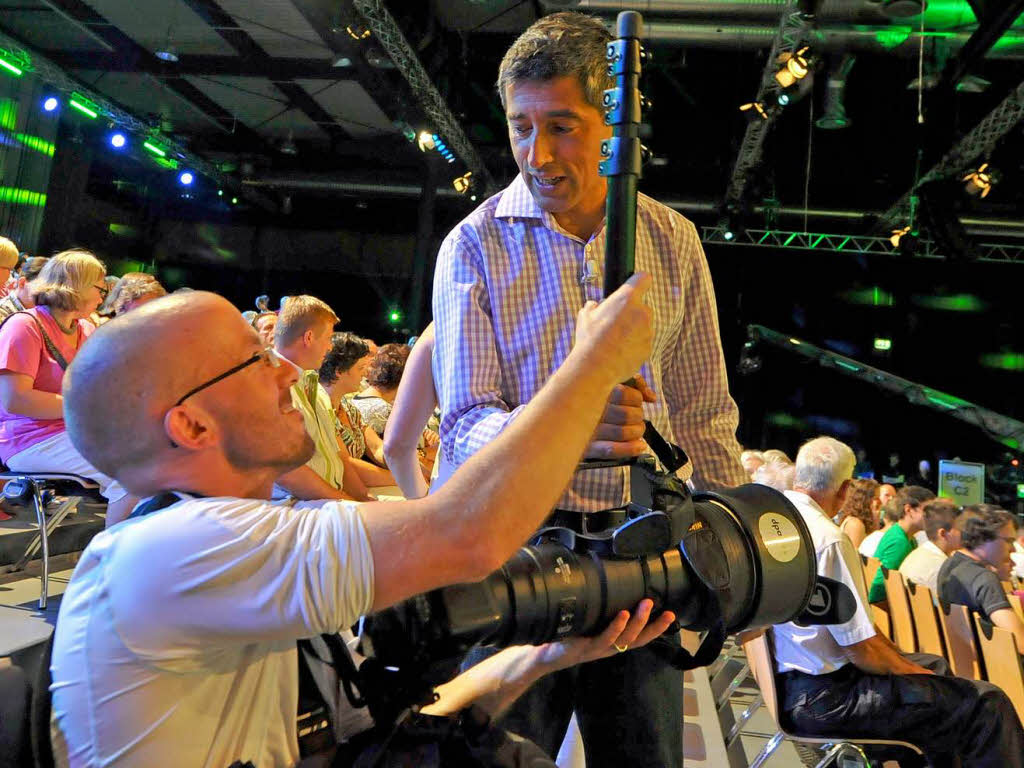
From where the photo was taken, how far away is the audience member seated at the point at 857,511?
5754mm

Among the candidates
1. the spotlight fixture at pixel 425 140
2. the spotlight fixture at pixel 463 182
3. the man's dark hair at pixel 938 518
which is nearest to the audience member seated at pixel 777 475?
the man's dark hair at pixel 938 518

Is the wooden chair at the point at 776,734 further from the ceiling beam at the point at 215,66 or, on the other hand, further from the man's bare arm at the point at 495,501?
the ceiling beam at the point at 215,66

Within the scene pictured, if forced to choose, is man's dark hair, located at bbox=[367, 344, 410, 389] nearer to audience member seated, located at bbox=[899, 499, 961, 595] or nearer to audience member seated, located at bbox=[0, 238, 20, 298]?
audience member seated, located at bbox=[0, 238, 20, 298]

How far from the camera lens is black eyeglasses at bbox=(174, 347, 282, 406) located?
941 mm

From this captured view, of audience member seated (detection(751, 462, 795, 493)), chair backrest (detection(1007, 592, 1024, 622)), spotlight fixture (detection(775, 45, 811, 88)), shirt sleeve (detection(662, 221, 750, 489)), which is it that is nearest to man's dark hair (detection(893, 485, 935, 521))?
chair backrest (detection(1007, 592, 1024, 622))

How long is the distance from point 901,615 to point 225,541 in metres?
3.68

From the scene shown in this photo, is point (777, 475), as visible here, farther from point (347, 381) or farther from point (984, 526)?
point (347, 381)

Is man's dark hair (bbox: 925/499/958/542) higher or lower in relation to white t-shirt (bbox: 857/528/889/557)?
higher

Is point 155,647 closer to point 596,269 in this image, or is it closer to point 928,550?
point 596,269

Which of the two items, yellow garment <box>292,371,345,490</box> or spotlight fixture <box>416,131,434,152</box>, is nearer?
yellow garment <box>292,371,345,490</box>

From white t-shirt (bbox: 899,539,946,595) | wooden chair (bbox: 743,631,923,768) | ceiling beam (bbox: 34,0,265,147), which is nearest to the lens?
wooden chair (bbox: 743,631,923,768)

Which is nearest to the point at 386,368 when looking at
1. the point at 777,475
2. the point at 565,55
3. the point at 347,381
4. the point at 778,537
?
the point at 347,381

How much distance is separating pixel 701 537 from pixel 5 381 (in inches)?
111

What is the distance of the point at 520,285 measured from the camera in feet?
4.22
